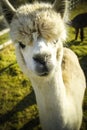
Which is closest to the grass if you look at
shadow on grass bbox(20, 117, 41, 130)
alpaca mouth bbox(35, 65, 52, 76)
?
shadow on grass bbox(20, 117, 41, 130)

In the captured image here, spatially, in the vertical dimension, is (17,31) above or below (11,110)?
above

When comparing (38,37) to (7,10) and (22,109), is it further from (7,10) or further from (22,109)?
(22,109)

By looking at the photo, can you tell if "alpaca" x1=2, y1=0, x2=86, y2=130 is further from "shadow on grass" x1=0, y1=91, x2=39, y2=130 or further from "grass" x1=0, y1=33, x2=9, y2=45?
"grass" x1=0, y1=33, x2=9, y2=45

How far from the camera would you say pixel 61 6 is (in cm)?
256

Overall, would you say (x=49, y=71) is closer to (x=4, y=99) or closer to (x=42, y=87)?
(x=42, y=87)

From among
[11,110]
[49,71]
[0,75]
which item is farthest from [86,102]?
[49,71]

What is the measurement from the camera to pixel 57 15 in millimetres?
Result: 2527

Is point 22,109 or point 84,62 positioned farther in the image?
point 84,62

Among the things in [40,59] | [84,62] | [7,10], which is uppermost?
[7,10]

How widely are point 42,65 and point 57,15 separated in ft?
1.98

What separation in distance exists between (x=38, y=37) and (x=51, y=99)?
2.47 ft

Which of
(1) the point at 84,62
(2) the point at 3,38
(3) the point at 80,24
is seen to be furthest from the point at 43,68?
(2) the point at 3,38

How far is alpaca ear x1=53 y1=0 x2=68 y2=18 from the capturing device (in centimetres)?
252

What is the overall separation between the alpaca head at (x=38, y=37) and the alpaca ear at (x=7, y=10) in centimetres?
6
